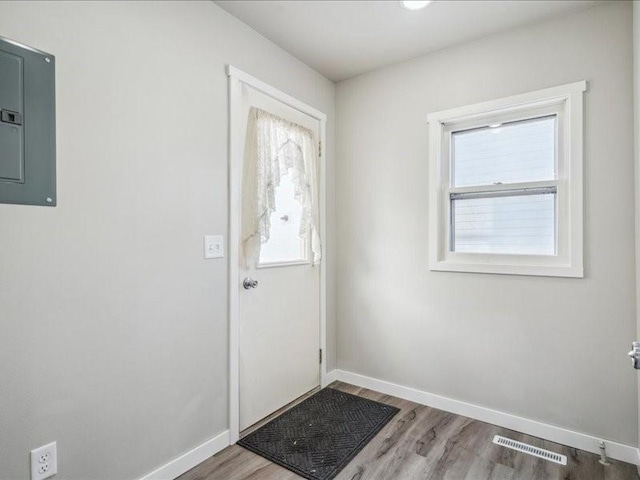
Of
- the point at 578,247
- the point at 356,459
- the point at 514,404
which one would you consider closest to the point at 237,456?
the point at 356,459

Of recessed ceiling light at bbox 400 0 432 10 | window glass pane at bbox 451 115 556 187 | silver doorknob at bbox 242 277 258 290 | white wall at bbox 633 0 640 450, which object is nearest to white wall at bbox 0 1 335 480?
silver doorknob at bbox 242 277 258 290

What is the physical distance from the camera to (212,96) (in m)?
2.02

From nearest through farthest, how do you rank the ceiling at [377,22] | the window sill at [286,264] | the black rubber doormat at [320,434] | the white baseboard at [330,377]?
1. the black rubber doormat at [320,434]
2. the ceiling at [377,22]
3. the window sill at [286,264]
4. the white baseboard at [330,377]

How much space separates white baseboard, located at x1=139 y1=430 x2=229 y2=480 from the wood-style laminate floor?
0.03m

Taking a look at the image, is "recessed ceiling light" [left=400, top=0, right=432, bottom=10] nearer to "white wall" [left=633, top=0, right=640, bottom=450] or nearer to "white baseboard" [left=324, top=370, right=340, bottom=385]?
"white wall" [left=633, top=0, right=640, bottom=450]

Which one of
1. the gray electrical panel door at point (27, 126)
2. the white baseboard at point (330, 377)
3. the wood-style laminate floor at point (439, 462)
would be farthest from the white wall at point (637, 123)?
the gray electrical panel door at point (27, 126)

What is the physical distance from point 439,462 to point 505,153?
6.44 ft

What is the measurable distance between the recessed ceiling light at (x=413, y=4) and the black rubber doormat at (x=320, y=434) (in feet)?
8.44

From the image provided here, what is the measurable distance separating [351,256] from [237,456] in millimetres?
1650

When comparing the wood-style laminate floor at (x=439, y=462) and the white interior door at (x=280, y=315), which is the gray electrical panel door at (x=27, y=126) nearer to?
the white interior door at (x=280, y=315)

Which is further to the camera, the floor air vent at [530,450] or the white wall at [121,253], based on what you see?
the floor air vent at [530,450]

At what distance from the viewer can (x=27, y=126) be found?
1.32 meters

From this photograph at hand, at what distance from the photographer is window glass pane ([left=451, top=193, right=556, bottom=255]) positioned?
226 cm

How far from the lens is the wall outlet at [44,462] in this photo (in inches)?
53.0
